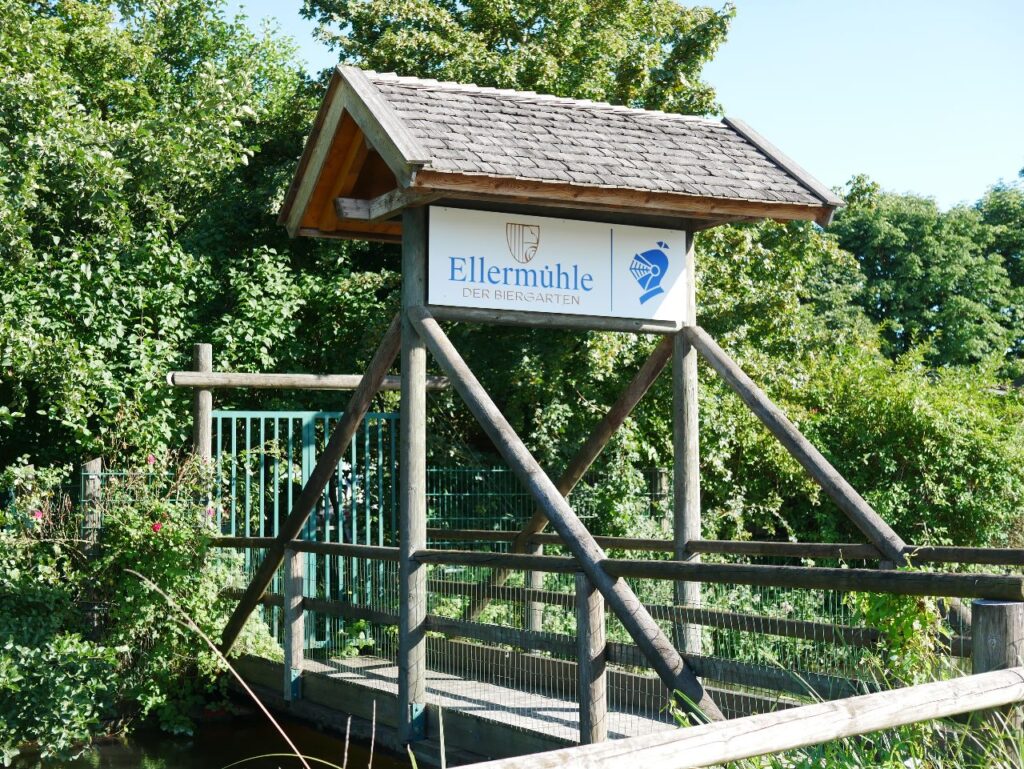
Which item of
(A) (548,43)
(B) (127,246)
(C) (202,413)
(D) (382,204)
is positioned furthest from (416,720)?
(A) (548,43)

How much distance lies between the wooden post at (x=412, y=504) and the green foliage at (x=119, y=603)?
231 centimetres

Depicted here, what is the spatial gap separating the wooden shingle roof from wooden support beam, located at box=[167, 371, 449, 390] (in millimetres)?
1748

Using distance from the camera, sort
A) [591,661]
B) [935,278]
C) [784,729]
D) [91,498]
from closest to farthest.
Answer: [784,729] → [591,661] → [91,498] → [935,278]

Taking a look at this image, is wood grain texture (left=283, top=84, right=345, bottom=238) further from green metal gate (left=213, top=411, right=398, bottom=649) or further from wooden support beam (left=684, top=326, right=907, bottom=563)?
wooden support beam (left=684, top=326, right=907, bottom=563)

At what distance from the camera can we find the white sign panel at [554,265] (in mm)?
7195

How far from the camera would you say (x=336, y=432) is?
26.0 ft

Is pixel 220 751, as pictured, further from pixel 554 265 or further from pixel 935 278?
pixel 935 278

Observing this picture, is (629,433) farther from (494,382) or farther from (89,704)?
(89,704)

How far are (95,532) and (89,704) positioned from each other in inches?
61.4

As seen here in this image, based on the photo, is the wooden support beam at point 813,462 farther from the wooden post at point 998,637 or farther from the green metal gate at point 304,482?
the green metal gate at point 304,482

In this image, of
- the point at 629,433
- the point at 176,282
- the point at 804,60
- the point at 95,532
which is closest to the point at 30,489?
the point at 95,532

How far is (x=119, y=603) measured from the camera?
8.62 metres

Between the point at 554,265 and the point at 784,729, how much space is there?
5.00m

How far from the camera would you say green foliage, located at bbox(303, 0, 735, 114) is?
1298 cm
